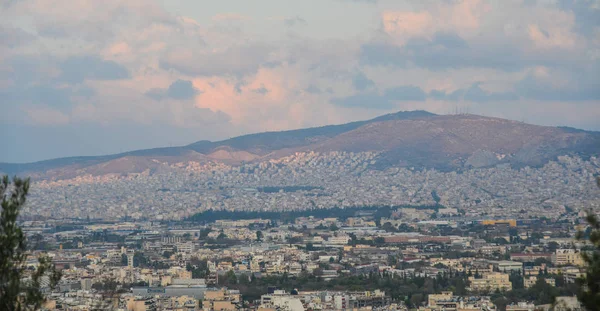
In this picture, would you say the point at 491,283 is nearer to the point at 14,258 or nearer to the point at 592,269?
the point at 592,269

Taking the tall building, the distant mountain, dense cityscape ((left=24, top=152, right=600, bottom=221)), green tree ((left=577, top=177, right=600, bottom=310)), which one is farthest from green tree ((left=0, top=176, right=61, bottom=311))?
the distant mountain

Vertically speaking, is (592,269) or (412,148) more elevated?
(412,148)

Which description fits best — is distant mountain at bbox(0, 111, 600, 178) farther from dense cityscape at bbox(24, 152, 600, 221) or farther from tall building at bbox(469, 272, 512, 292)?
tall building at bbox(469, 272, 512, 292)

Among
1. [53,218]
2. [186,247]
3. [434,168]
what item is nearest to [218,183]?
[434,168]

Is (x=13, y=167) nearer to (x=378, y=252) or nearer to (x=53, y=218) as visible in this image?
(x=53, y=218)

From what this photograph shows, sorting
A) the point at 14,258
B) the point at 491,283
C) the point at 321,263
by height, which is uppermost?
the point at 14,258

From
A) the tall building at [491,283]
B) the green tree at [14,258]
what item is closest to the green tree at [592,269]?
the green tree at [14,258]

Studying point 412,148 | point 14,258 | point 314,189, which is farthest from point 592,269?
point 412,148
